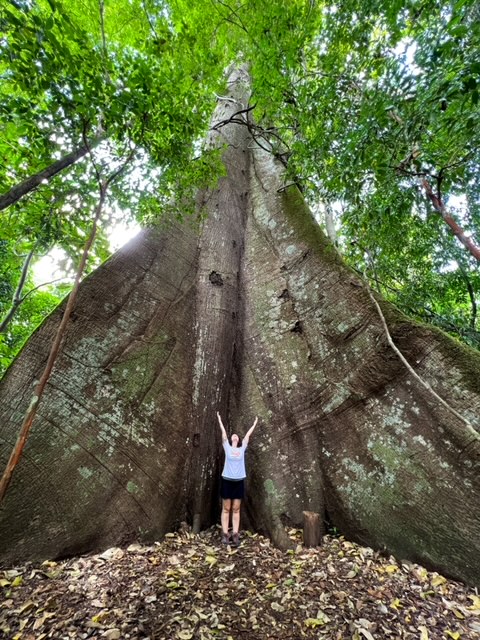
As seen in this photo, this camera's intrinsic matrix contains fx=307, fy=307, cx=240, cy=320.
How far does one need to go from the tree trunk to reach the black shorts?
0.23m

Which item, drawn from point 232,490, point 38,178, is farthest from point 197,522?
point 38,178

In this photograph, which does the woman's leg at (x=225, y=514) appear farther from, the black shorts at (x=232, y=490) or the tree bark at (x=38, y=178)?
the tree bark at (x=38, y=178)

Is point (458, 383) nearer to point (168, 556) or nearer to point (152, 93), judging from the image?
point (168, 556)

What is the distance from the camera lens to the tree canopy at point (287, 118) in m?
1.91

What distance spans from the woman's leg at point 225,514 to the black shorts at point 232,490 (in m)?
0.05

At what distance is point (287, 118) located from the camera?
12.7ft

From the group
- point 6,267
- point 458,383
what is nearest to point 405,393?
point 458,383

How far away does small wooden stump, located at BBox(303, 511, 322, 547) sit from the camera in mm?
2426

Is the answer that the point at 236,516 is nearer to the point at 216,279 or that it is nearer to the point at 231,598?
the point at 231,598

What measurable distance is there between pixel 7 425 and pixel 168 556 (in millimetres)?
1565

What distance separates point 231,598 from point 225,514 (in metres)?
0.76

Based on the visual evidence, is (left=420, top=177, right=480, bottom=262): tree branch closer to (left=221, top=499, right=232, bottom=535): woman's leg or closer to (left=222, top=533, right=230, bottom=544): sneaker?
(left=221, top=499, right=232, bottom=535): woman's leg

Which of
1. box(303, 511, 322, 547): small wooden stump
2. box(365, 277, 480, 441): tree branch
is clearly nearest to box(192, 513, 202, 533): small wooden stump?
box(303, 511, 322, 547): small wooden stump

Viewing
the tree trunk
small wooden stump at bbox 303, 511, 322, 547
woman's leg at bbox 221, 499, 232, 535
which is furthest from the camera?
woman's leg at bbox 221, 499, 232, 535
